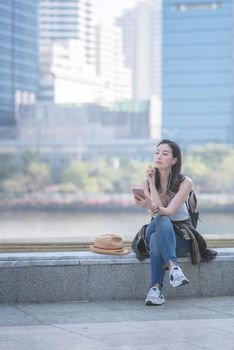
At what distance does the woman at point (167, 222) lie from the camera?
495 centimetres

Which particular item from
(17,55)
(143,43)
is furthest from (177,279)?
(143,43)

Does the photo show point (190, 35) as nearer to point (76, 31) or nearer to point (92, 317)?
point (76, 31)

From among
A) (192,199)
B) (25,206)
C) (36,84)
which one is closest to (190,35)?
(36,84)

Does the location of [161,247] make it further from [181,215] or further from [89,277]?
[89,277]

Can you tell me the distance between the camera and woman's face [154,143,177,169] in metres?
5.22

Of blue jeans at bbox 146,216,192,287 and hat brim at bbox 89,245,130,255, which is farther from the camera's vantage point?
hat brim at bbox 89,245,130,255

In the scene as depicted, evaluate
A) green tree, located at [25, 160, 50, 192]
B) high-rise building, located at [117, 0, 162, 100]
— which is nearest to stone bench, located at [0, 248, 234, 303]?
green tree, located at [25, 160, 50, 192]

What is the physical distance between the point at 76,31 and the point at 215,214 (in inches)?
2467

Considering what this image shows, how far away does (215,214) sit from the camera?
78375mm

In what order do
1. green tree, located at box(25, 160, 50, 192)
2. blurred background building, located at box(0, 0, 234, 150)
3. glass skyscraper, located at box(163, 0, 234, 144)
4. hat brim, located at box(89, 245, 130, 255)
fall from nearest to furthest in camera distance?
hat brim, located at box(89, 245, 130, 255) < green tree, located at box(25, 160, 50, 192) < blurred background building, located at box(0, 0, 234, 150) < glass skyscraper, located at box(163, 0, 234, 144)

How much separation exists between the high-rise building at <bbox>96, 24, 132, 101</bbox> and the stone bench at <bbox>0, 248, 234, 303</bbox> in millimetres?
128360

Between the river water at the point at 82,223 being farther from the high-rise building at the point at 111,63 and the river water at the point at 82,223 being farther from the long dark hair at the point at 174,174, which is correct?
the high-rise building at the point at 111,63

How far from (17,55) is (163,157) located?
98361 millimetres

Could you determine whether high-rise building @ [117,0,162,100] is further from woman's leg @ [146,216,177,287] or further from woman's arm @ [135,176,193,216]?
woman's leg @ [146,216,177,287]
